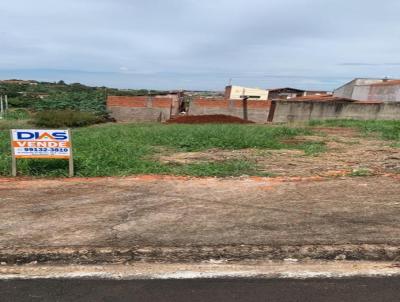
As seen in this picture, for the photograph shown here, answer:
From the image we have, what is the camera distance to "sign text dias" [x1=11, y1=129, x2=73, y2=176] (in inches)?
350

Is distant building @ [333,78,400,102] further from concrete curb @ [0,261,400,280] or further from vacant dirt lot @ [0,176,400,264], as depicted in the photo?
concrete curb @ [0,261,400,280]

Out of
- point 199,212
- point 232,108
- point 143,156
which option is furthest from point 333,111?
point 199,212

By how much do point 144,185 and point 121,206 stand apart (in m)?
1.52

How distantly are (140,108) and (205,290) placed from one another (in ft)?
100

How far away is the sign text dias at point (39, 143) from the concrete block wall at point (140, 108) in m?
25.0

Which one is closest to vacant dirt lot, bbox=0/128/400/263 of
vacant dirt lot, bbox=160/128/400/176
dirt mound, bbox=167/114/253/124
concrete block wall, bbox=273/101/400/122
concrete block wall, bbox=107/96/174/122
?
vacant dirt lot, bbox=160/128/400/176

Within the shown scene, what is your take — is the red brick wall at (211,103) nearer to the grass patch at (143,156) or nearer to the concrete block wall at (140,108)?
the concrete block wall at (140,108)

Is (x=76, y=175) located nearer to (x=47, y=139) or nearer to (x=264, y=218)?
(x=47, y=139)

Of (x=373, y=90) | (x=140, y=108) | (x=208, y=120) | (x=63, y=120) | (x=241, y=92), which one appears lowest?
(x=63, y=120)

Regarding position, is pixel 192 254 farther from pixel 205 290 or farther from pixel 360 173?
pixel 360 173

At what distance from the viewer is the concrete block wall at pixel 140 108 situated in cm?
3409

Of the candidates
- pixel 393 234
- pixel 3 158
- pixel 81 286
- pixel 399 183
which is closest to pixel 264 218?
pixel 393 234

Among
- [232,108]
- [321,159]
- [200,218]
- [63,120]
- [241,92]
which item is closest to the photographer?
[200,218]

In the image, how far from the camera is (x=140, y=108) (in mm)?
34094
